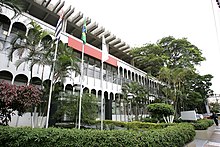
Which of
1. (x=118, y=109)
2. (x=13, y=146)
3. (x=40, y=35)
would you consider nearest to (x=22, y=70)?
(x=40, y=35)

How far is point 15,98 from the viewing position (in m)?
6.68

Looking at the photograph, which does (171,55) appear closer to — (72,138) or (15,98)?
(15,98)

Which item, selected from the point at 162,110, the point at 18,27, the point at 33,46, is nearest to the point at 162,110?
the point at 162,110

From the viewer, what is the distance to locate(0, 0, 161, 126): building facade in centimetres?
999

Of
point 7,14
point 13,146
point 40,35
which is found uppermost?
point 7,14

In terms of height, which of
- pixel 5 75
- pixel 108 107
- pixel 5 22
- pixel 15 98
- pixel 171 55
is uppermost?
pixel 171 55

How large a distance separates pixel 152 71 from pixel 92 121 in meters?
20.0

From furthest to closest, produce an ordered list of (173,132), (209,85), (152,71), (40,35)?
(209,85)
(152,71)
(40,35)
(173,132)

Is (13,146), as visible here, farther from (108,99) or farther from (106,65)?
(106,65)

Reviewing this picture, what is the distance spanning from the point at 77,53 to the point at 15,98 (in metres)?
8.83

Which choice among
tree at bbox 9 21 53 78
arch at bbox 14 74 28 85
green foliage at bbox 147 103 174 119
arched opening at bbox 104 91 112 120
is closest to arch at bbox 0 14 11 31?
tree at bbox 9 21 53 78

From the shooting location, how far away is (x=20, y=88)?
7.05 meters

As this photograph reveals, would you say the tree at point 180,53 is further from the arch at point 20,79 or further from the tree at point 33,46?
the arch at point 20,79

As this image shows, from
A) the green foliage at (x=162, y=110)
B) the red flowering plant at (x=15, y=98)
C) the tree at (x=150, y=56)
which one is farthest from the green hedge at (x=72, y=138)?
the tree at (x=150, y=56)
